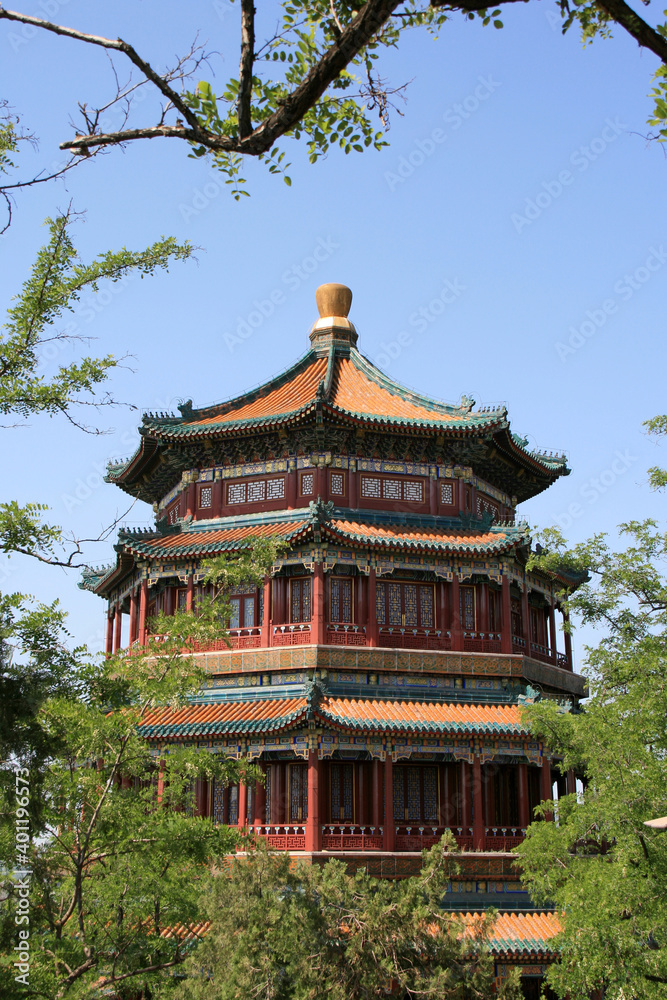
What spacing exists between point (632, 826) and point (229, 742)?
10350 mm

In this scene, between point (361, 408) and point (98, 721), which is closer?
point (98, 721)

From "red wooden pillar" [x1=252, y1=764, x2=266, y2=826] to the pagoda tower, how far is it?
0.12 meters

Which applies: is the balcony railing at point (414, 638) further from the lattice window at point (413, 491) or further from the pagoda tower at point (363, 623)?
the lattice window at point (413, 491)

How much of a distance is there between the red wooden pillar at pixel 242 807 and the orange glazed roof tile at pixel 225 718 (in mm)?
1349

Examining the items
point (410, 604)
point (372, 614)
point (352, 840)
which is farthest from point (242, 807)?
point (410, 604)

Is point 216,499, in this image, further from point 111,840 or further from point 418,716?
point 111,840

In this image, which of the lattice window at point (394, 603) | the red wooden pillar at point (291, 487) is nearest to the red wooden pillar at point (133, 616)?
the red wooden pillar at point (291, 487)

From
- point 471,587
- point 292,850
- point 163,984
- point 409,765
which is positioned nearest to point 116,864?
Answer: point 163,984

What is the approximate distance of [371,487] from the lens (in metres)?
26.7

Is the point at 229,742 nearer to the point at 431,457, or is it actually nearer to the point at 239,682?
the point at 239,682

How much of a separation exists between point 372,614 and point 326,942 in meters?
10.9

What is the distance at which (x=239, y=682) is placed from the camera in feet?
81.1

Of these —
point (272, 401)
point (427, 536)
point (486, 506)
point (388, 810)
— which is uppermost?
point (272, 401)

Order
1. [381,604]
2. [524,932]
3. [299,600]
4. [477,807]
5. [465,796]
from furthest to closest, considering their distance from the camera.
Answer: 1. [381,604]
2. [299,600]
3. [465,796]
4. [477,807]
5. [524,932]
